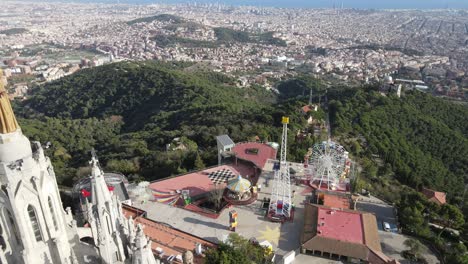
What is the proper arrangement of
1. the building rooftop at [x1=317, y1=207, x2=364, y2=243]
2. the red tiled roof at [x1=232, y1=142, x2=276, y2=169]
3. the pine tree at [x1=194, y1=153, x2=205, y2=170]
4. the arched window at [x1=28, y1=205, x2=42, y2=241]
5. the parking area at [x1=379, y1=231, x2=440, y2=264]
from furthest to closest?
the pine tree at [x1=194, y1=153, x2=205, y2=170]
the red tiled roof at [x1=232, y1=142, x2=276, y2=169]
the building rooftop at [x1=317, y1=207, x2=364, y2=243]
the parking area at [x1=379, y1=231, x2=440, y2=264]
the arched window at [x1=28, y1=205, x2=42, y2=241]

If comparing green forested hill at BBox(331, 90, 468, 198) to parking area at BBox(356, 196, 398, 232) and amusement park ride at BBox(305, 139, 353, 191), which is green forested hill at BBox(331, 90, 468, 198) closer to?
parking area at BBox(356, 196, 398, 232)

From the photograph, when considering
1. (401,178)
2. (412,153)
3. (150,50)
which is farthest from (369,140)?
(150,50)

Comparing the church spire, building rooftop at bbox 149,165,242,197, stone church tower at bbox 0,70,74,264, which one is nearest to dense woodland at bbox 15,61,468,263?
building rooftop at bbox 149,165,242,197

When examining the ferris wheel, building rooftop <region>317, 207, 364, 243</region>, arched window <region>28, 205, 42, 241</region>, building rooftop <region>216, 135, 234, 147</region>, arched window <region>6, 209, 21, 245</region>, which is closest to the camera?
arched window <region>6, 209, 21, 245</region>

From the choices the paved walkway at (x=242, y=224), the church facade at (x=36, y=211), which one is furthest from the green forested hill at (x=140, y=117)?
the church facade at (x=36, y=211)

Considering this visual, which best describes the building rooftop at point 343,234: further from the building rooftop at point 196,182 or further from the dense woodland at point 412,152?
the building rooftop at point 196,182

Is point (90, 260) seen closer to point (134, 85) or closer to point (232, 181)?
point (232, 181)

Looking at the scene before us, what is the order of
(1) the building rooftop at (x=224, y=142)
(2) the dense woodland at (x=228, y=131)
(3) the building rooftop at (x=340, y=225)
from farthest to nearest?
(1) the building rooftop at (x=224, y=142), (2) the dense woodland at (x=228, y=131), (3) the building rooftop at (x=340, y=225)

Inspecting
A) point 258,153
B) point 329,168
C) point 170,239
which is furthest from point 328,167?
point 170,239
